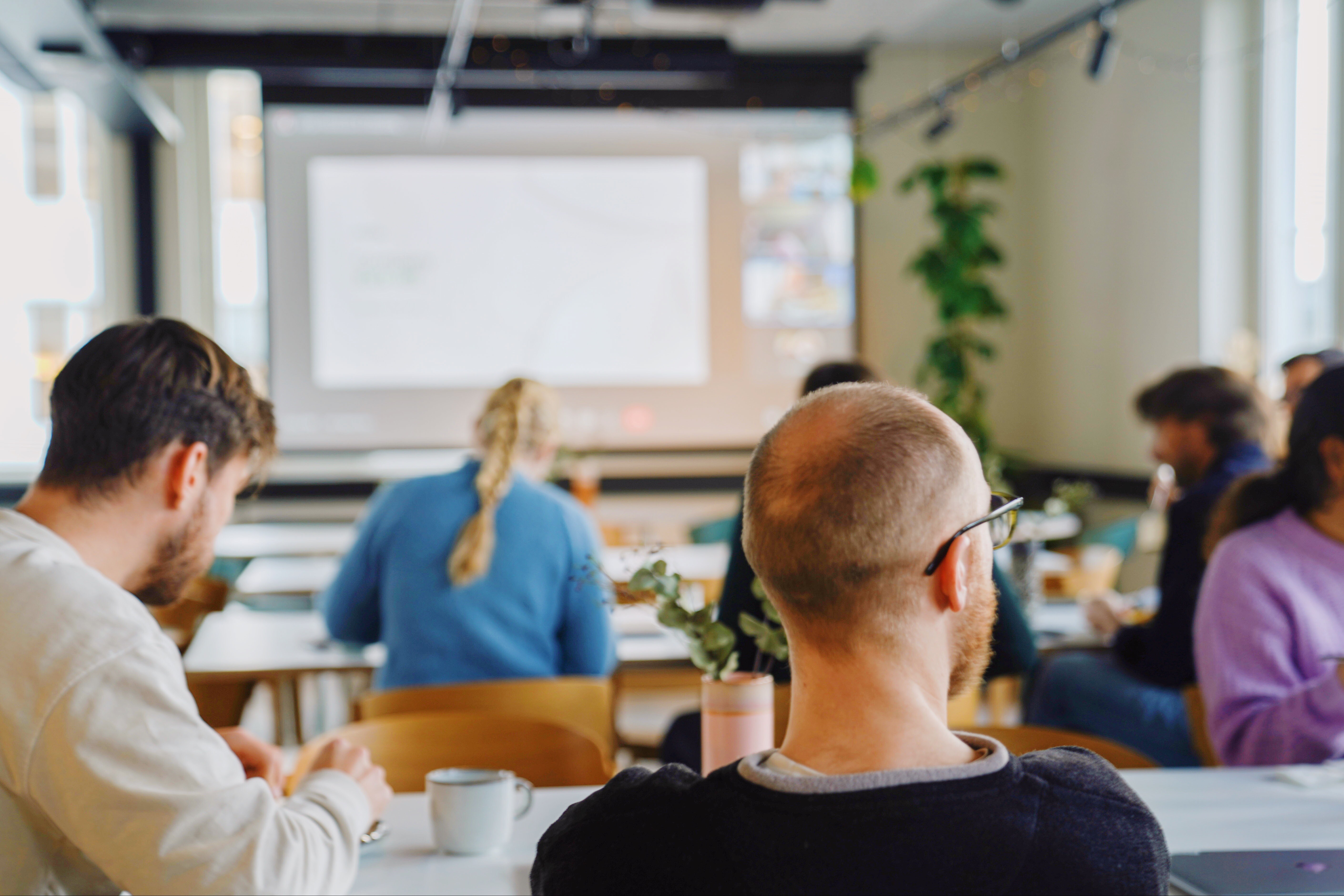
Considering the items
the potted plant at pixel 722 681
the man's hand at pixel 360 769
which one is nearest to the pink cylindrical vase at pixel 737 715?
the potted plant at pixel 722 681

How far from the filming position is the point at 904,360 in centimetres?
702

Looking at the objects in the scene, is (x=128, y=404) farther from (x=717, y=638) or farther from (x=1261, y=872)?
(x=1261, y=872)

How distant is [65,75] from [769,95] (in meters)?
3.65

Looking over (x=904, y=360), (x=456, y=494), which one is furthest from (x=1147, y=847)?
(x=904, y=360)

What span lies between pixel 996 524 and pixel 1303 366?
3173 mm

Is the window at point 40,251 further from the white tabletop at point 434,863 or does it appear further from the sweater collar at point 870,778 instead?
the sweater collar at point 870,778

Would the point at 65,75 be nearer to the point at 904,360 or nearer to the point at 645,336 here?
the point at 645,336

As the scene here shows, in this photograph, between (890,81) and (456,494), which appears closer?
(456,494)

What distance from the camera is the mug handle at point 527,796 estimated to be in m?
1.62

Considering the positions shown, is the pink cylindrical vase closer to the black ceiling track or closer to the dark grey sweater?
the dark grey sweater

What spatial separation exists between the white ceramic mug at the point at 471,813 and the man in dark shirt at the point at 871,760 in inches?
21.3

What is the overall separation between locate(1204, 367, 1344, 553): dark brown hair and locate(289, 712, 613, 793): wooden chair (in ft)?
4.14

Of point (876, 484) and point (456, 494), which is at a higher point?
point (876, 484)

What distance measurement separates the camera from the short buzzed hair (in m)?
0.90
